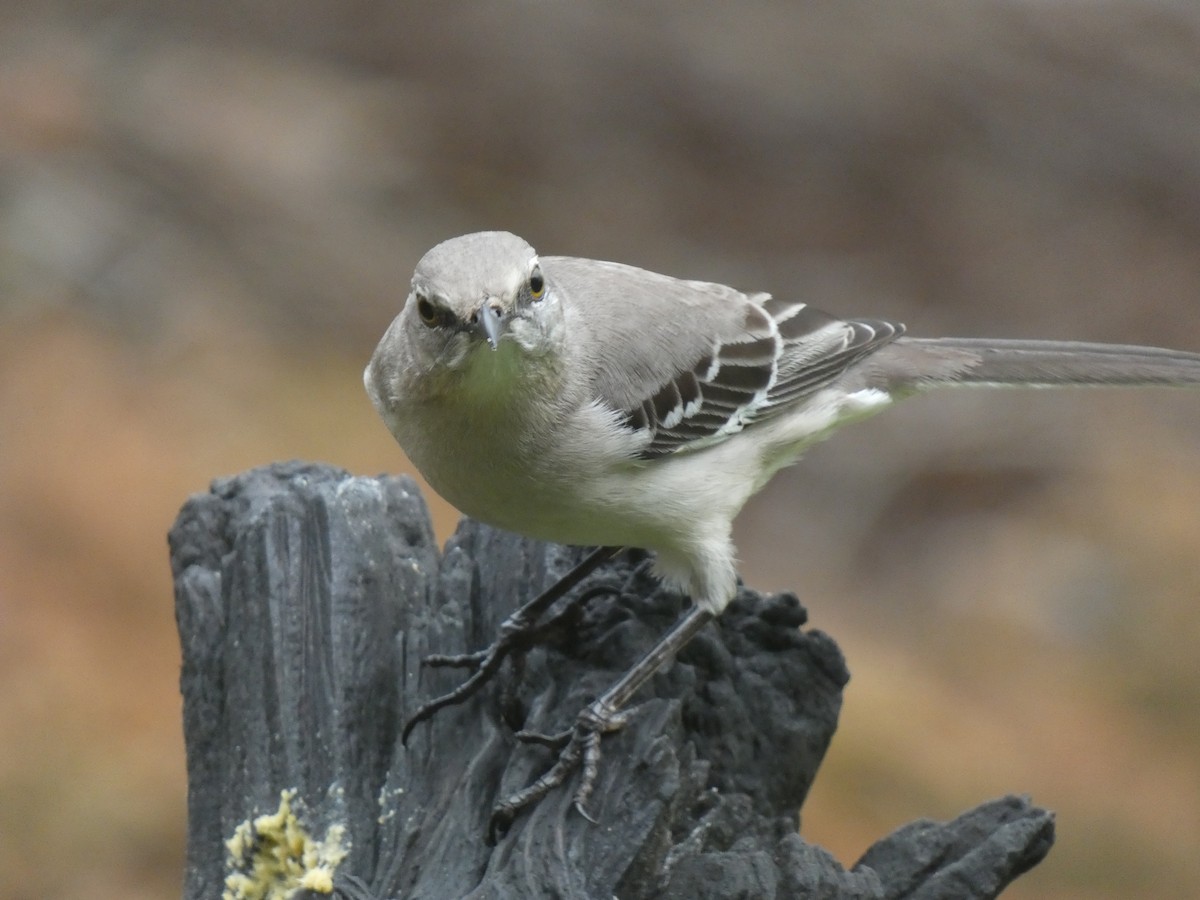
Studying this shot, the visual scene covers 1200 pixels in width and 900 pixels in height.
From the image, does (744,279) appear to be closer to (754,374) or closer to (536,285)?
(754,374)

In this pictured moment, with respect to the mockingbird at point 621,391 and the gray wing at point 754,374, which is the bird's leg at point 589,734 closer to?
the mockingbird at point 621,391

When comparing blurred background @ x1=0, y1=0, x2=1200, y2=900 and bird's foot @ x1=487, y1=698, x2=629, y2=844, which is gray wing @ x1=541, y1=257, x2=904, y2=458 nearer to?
bird's foot @ x1=487, y1=698, x2=629, y2=844

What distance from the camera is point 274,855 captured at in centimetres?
428

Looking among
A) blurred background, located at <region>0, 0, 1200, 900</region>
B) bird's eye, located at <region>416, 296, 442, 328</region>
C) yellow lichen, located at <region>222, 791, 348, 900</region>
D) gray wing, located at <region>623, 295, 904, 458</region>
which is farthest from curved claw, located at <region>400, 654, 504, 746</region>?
blurred background, located at <region>0, 0, 1200, 900</region>

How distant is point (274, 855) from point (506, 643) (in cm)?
103

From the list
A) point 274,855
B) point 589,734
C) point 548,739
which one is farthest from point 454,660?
point 274,855

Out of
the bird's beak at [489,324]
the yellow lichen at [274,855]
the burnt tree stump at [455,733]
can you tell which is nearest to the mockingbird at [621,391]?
the bird's beak at [489,324]

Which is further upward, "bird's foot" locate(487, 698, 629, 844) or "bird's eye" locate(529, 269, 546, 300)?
"bird's eye" locate(529, 269, 546, 300)

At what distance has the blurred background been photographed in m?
8.09

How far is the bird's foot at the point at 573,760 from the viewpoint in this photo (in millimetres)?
4172

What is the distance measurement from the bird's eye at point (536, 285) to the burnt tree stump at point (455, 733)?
3.85ft

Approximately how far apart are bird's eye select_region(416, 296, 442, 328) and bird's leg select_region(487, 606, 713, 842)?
134cm

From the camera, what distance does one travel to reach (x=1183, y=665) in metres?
8.54

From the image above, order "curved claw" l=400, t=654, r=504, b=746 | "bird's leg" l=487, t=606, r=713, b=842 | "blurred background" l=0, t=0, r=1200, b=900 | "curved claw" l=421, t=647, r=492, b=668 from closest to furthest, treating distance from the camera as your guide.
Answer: "bird's leg" l=487, t=606, r=713, b=842 → "curved claw" l=400, t=654, r=504, b=746 → "curved claw" l=421, t=647, r=492, b=668 → "blurred background" l=0, t=0, r=1200, b=900
